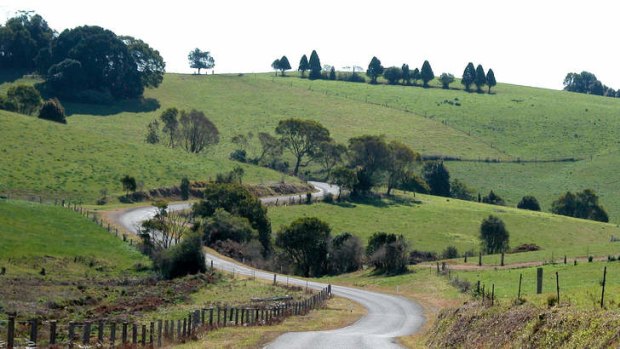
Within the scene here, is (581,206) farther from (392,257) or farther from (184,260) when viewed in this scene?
(184,260)

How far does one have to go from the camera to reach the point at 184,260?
6719 cm

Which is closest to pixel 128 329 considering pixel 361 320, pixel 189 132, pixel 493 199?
pixel 361 320

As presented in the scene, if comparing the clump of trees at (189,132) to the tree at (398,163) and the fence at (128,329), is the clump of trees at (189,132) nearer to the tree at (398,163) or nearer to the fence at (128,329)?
the tree at (398,163)

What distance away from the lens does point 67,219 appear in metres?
79.8

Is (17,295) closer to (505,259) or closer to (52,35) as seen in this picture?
(505,259)

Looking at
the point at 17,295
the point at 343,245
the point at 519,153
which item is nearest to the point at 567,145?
the point at 519,153

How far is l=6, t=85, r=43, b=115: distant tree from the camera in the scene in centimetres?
14075

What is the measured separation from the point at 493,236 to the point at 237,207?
2673cm

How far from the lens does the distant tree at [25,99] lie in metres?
141

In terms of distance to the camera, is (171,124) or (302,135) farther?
(171,124)

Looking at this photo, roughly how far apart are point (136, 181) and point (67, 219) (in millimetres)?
28606

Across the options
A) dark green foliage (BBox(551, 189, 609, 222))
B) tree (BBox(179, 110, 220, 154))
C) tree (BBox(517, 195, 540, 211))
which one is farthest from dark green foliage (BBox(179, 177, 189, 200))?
dark green foliage (BBox(551, 189, 609, 222))

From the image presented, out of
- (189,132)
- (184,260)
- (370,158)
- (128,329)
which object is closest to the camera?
(128,329)

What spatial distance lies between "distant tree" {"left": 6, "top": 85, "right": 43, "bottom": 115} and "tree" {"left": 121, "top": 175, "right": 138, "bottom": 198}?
43.6 m
